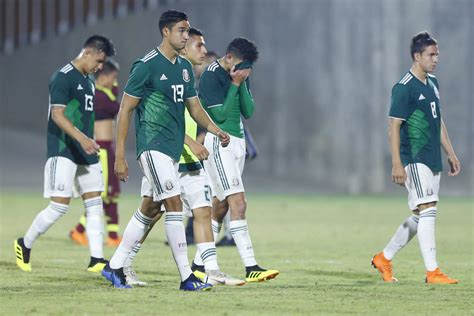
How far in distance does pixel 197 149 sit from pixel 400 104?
2031mm

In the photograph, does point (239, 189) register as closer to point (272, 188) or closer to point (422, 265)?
point (422, 265)

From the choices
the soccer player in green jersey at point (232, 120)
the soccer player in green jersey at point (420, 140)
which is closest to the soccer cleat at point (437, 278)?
the soccer player in green jersey at point (420, 140)

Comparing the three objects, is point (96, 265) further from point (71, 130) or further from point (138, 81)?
point (138, 81)

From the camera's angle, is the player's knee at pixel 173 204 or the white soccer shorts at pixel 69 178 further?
the white soccer shorts at pixel 69 178

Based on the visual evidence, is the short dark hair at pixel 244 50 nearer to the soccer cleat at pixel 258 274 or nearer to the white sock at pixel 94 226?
the soccer cleat at pixel 258 274

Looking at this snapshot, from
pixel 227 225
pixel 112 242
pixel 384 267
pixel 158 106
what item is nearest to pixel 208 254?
pixel 158 106

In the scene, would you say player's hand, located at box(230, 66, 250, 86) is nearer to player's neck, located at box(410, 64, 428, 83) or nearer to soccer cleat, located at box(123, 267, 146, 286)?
player's neck, located at box(410, 64, 428, 83)

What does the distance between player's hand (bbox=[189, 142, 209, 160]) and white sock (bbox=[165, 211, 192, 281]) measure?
1.60ft

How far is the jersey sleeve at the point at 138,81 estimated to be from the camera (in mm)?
8828

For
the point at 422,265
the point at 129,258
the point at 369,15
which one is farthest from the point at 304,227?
the point at 369,15

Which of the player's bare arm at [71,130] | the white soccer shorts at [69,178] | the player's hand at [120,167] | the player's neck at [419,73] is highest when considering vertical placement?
the player's neck at [419,73]

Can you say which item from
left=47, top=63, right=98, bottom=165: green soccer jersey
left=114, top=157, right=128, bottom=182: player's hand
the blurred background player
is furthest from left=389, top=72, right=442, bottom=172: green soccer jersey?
the blurred background player

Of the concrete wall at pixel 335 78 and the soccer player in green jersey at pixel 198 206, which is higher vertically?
the concrete wall at pixel 335 78

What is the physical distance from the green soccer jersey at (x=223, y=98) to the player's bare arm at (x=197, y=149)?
0.97m
